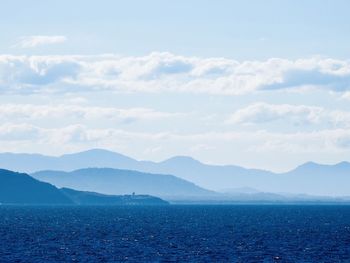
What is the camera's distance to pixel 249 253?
133250 millimetres

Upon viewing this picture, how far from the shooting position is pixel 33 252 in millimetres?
131250

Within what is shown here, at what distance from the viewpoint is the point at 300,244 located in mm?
153000

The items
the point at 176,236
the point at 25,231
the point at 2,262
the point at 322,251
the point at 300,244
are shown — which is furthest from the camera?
the point at 25,231

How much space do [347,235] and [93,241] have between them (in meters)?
61.6

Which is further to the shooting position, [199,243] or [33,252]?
[199,243]

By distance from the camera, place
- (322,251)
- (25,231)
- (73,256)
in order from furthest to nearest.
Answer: (25,231) < (322,251) < (73,256)

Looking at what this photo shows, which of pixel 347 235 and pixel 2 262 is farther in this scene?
pixel 347 235

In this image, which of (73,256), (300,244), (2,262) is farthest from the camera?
(300,244)

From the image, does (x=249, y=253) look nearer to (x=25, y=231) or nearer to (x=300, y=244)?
(x=300, y=244)

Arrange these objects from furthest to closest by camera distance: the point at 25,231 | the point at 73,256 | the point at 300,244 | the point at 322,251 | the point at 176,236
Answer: the point at 25,231
the point at 176,236
the point at 300,244
the point at 322,251
the point at 73,256

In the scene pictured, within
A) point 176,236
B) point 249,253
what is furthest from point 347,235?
point 249,253

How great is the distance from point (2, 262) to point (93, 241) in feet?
139

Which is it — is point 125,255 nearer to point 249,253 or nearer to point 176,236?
point 249,253

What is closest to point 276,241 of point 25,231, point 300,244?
point 300,244
